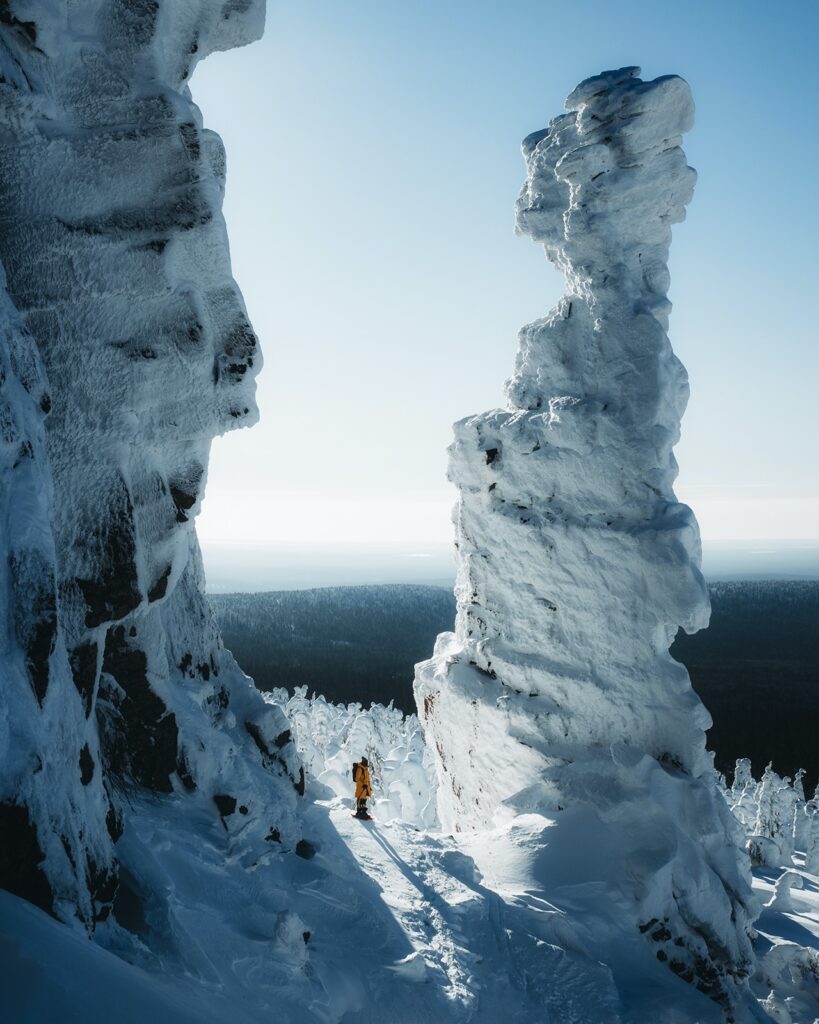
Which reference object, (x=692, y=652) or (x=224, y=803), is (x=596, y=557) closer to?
(x=224, y=803)

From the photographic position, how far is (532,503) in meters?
10.2

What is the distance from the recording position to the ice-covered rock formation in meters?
8.67

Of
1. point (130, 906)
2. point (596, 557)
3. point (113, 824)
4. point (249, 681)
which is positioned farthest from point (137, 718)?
point (596, 557)

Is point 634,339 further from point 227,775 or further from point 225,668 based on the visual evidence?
point 227,775

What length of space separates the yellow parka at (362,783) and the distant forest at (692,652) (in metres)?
48.0

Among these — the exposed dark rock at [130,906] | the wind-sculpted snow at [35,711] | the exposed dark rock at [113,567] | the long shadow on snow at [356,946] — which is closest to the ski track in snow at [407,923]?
Result: the long shadow on snow at [356,946]

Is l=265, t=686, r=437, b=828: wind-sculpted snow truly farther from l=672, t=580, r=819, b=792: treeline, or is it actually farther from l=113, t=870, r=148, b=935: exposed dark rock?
l=672, t=580, r=819, b=792: treeline

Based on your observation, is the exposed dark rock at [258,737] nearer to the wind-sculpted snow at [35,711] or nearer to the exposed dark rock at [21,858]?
the wind-sculpted snow at [35,711]

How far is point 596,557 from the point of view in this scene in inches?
377

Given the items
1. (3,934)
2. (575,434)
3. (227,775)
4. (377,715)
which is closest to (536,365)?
(575,434)

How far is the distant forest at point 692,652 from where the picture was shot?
175 ft

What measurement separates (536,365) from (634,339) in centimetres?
146

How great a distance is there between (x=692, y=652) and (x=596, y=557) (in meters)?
76.2

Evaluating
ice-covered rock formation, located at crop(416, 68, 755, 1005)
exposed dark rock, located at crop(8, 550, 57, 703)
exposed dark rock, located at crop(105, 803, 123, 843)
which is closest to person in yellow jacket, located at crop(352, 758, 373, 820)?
ice-covered rock formation, located at crop(416, 68, 755, 1005)
